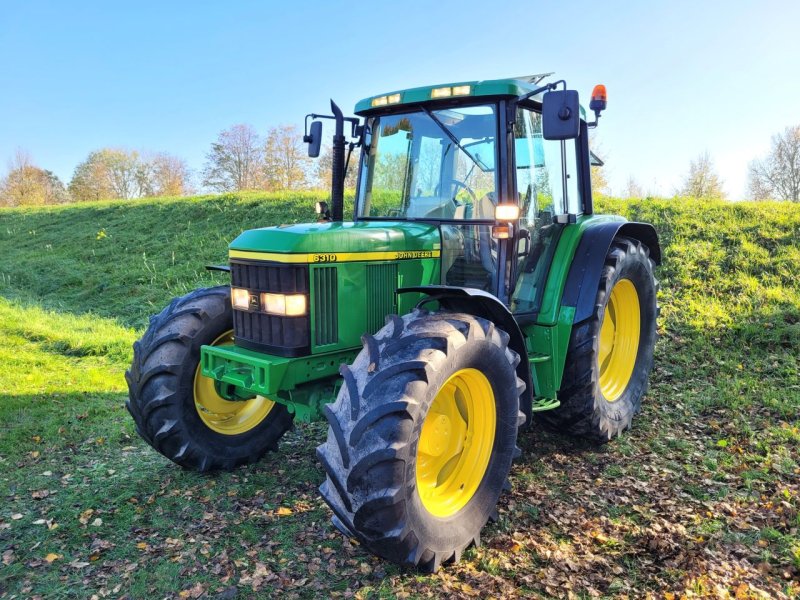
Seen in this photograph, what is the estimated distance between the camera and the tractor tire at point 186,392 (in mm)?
3809

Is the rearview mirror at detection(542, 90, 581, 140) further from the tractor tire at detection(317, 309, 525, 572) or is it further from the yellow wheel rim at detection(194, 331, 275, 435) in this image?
the yellow wheel rim at detection(194, 331, 275, 435)

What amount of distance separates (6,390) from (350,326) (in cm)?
440

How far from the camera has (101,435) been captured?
4.89 m

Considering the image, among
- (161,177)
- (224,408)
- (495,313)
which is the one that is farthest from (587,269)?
(161,177)

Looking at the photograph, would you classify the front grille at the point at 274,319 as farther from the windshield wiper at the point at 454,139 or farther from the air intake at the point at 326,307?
the windshield wiper at the point at 454,139

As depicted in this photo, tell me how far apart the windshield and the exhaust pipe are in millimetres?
201

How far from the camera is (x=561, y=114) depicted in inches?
130

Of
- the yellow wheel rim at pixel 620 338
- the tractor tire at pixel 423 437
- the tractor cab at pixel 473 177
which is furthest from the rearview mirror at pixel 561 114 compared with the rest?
the yellow wheel rim at pixel 620 338

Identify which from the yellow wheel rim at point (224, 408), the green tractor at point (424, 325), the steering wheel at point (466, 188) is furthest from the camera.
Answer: the yellow wheel rim at point (224, 408)

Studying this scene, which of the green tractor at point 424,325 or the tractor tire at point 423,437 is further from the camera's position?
the green tractor at point 424,325

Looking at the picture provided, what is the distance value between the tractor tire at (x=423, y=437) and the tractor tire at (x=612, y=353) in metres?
1.01

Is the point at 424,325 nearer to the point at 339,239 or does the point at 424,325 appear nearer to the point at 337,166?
the point at 339,239

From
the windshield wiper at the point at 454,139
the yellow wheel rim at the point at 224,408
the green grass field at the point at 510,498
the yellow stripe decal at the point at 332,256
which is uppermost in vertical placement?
the windshield wiper at the point at 454,139

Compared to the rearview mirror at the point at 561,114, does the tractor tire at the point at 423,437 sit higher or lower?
lower
